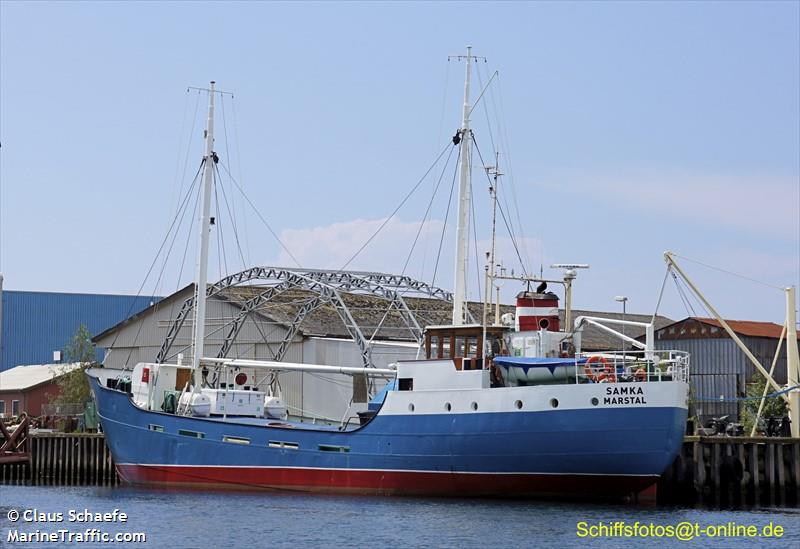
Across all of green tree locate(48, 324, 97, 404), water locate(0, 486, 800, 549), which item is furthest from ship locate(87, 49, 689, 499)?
green tree locate(48, 324, 97, 404)

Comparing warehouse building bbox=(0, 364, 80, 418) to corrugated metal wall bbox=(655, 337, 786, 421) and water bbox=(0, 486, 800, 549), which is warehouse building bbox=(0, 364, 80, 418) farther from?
corrugated metal wall bbox=(655, 337, 786, 421)

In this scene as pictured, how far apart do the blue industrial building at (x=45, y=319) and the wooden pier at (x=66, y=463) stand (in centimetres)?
2629

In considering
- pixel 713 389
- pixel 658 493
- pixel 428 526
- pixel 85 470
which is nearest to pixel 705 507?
pixel 658 493

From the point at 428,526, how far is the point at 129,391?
1745 cm

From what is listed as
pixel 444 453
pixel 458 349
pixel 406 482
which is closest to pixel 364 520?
pixel 444 453

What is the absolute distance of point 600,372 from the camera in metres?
34.9

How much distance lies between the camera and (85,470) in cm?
5188

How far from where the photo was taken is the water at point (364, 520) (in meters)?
28.8

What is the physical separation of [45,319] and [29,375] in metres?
8.49

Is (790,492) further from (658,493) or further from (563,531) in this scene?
(563,531)

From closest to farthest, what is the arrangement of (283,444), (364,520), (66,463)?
(364,520)
(283,444)
(66,463)

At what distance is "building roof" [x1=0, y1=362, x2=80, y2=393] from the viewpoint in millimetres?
69438

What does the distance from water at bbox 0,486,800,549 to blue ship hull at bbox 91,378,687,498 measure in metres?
0.62

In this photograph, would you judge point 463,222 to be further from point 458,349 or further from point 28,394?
point 28,394
